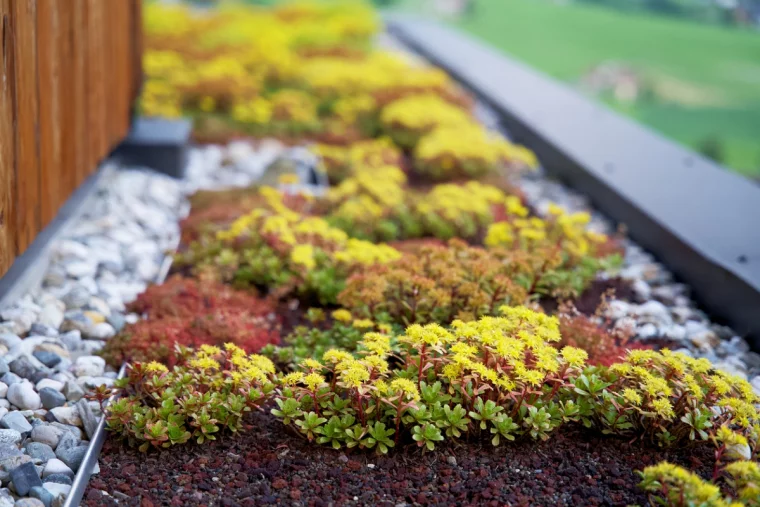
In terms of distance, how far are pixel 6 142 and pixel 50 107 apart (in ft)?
2.18

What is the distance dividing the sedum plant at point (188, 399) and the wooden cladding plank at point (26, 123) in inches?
33.7

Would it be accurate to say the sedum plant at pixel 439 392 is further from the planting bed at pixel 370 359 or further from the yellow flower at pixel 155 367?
the yellow flower at pixel 155 367

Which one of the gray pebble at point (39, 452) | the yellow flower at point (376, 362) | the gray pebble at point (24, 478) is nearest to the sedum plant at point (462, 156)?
the yellow flower at point (376, 362)

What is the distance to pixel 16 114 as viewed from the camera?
3031 millimetres

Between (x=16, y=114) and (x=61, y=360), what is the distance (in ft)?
3.25

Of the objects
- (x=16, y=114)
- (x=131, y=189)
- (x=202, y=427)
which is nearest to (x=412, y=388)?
(x=202, y=427)

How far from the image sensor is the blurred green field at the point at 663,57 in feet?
37.2

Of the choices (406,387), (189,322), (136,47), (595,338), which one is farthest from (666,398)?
(136,47)

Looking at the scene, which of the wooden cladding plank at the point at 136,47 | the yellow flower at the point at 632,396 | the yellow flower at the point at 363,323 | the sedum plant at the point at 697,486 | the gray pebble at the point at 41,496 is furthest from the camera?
the wooden cladding plank at the point at 136,47

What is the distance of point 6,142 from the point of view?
115 inches

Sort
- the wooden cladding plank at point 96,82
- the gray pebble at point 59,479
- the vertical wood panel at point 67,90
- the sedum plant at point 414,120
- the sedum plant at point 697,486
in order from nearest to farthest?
the sedum plant at point 697,486 → the gray pebble at point 59,479 → the vertical wood panel at point 67,90 → the wooden cladding plank at point 96,82 → the sedum plant at point 414,120

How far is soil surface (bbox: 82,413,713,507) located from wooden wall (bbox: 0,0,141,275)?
1067mm

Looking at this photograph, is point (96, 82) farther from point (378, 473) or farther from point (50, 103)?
point (378, 473)

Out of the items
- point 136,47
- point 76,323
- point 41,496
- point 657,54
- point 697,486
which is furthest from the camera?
point 657,54
